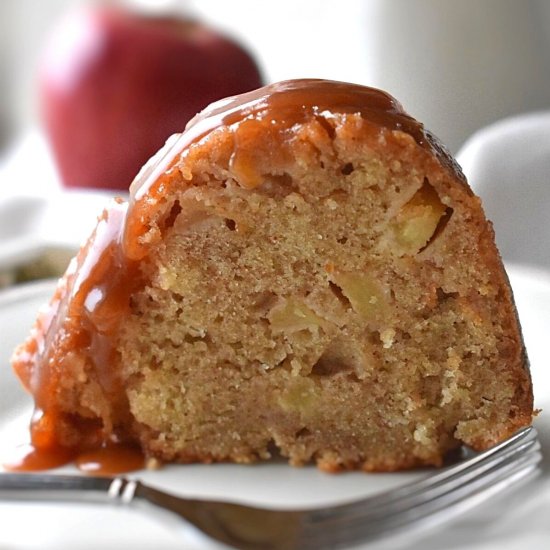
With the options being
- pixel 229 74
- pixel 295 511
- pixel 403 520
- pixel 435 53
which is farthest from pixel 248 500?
pixel 229 74

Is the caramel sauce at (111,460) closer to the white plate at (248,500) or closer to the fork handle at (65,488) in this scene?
the white plate at (248,500)

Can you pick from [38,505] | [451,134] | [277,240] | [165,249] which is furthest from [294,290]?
[451,134]

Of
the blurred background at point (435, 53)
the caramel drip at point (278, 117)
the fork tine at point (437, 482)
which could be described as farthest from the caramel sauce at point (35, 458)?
the blurred background at point (435, 53)

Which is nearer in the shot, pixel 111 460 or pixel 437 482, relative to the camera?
pixel 437 482

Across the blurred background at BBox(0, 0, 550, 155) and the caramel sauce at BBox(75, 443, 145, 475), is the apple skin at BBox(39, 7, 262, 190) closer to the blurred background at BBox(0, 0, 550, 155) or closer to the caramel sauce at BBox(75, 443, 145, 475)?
the blurred background at BBox(0, 0, 550, 155)

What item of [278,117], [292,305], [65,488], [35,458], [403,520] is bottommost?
[35,458]

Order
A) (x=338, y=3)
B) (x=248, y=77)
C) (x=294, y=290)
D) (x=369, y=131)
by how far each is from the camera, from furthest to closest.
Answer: (x=248, y=77) < (x=338, y=3) < (x=294, y=290) < (x=369, y=131)

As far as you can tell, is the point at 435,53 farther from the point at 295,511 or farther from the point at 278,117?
the point at 295,511

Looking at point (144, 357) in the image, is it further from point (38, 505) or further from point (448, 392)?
point (448, 392)
